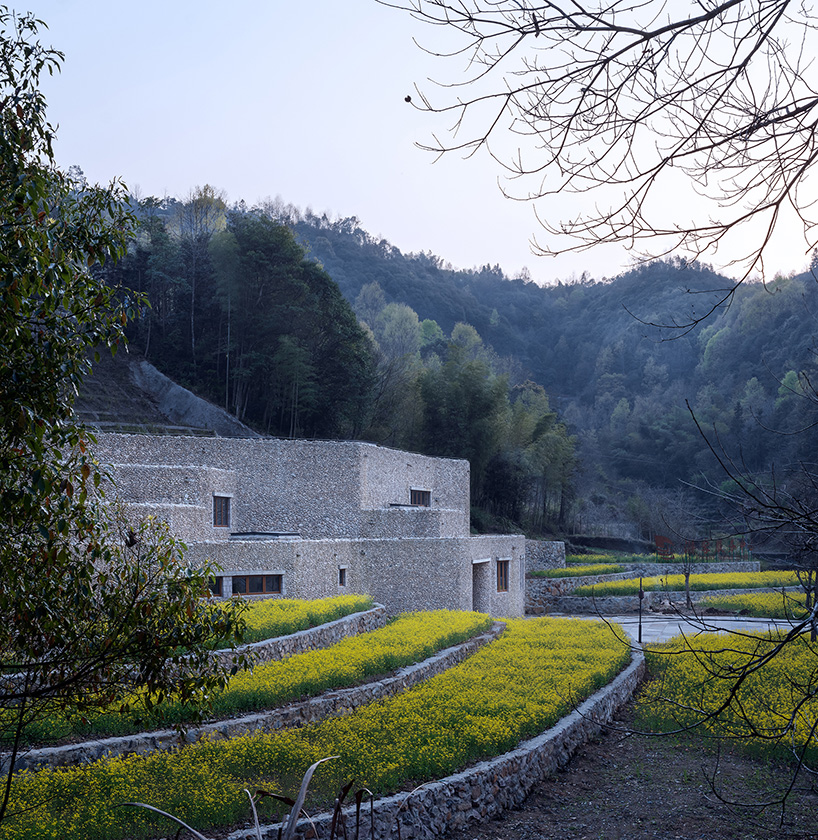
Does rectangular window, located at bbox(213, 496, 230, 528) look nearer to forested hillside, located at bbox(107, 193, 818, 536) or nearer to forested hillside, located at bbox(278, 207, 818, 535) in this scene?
forested hillside, located at bbox(107, 193, 818, 536)

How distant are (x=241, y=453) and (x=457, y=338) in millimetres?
43149

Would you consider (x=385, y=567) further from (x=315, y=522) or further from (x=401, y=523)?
(x=315, y=522)

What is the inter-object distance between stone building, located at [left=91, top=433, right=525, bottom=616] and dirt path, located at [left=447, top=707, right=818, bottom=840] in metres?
8.34

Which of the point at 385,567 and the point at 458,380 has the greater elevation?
the point at 458,380

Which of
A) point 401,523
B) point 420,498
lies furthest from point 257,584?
point 420,498

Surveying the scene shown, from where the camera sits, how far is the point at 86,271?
177 inches

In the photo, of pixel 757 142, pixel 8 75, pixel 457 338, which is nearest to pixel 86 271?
pixel 8 75

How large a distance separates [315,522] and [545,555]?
13480 mm

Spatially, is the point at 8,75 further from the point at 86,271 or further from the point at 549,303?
the point at 549,303

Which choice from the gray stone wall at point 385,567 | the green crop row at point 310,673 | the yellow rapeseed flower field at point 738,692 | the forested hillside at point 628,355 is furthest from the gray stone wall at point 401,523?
the forested hillside at point 628,355

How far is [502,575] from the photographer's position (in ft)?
76.2

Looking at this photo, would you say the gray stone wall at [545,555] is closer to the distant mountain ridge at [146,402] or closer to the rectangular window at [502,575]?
the rectangular window at [502,575]

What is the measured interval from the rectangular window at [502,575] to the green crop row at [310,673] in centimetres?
552

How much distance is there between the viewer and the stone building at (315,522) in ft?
56.1
